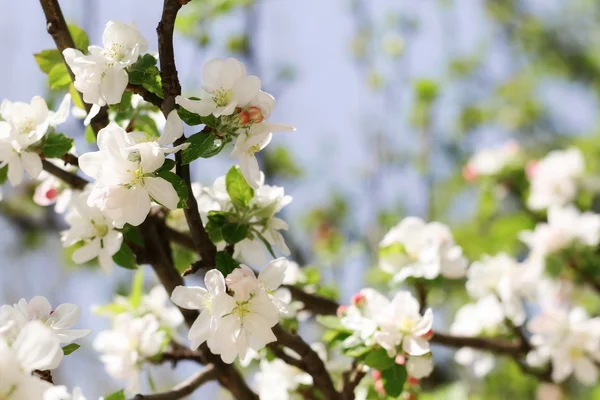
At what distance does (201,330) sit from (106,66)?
→ 0.95 feet

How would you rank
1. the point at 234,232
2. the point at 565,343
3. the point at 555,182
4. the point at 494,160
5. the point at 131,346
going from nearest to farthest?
the point at 234,232 < the point at 131,346 < the point at 565,343 < the point at 555,182 < the point at 494,160

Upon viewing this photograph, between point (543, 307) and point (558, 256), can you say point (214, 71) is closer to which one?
point (543, 307)

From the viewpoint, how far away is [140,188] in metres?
0.59

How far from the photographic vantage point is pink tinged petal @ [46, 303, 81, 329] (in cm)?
63

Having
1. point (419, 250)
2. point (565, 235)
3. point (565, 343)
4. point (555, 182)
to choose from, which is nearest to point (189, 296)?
point (419, 250)

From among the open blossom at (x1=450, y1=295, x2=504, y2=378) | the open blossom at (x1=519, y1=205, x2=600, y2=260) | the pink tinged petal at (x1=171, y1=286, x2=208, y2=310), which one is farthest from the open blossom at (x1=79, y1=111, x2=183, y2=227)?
the open blossom at (x1=519, y1=205, x2=600, y2=260)

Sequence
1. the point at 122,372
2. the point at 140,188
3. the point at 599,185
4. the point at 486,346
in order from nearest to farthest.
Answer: the point at 140,188 → the point at 122,372 → the point at 486,346 → the point at 599,185

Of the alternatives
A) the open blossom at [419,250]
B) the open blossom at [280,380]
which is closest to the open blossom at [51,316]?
the open blossom at [280,380]

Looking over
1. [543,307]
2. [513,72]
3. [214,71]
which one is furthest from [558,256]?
[513,72]

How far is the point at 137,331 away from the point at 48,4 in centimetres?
50

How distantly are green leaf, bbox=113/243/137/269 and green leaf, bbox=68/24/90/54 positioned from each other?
10.6 inches

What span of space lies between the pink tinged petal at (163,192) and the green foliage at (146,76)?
12 centimetres

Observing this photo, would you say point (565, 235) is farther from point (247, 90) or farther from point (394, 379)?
point (247, 90)

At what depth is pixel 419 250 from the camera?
3.37 ft
